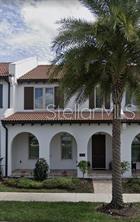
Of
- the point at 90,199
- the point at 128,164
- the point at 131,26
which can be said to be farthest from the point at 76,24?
the point at 128,164

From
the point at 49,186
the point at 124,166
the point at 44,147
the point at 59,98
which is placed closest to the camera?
the point at 49,186

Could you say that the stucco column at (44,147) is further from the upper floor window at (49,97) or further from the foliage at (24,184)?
the foliage at (24,184)

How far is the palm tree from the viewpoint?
542 inches

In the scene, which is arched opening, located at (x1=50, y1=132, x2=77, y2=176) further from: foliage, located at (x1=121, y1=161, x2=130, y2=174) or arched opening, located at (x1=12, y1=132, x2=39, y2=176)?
foliage, located at (x1=121, y1=161, x2=130, y2=174)

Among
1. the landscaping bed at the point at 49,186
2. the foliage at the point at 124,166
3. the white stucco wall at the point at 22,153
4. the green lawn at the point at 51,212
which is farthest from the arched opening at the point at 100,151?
the green lawn at the point at 51,212

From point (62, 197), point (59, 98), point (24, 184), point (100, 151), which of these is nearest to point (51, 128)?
point (59, 98)

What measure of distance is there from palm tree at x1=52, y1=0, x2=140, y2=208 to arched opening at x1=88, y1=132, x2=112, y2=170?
1104 cm

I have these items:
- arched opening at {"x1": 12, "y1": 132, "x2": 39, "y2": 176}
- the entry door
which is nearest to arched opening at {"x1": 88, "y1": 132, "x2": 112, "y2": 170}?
the entry door

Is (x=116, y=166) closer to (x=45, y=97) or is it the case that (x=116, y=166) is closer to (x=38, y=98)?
(x=45, y=97)

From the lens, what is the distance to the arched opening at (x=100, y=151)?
85.6 feet

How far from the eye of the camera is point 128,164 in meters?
23.2

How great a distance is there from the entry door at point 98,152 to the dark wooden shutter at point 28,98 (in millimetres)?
4469

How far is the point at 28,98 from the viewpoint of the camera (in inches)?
1019

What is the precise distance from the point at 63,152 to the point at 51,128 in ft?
9.01
